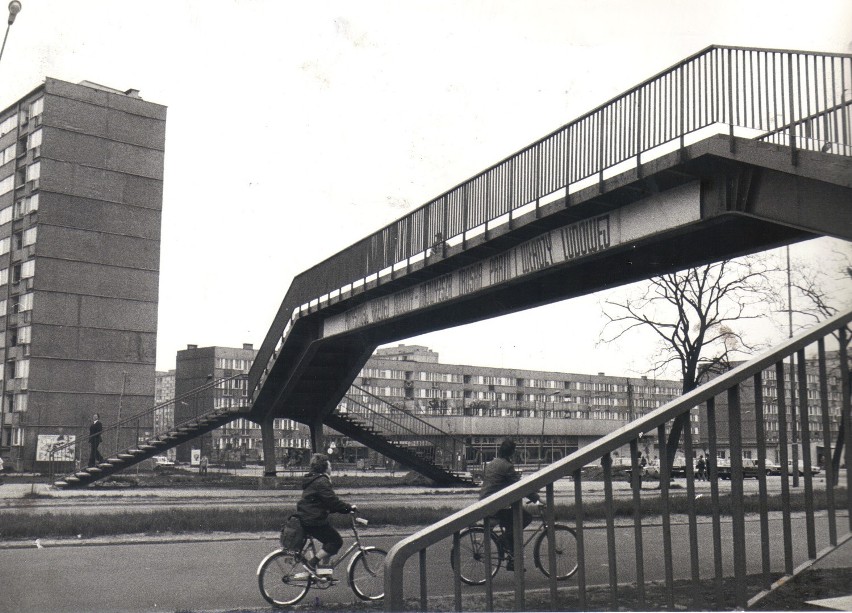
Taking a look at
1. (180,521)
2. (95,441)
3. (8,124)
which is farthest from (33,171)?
(180,521)

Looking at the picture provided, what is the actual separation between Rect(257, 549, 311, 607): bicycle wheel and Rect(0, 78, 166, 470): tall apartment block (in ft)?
152

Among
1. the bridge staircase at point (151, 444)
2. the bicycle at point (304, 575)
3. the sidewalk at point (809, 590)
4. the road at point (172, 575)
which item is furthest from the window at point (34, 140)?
the sidewalk at point (809, 590)

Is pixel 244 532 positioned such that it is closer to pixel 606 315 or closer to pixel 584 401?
pixel 606 315

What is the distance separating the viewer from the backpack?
29.6 feet

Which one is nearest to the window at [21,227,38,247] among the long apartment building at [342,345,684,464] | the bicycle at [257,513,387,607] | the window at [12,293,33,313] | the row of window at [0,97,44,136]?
the window at [12,293,33,313]

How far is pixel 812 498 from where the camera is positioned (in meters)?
4.35

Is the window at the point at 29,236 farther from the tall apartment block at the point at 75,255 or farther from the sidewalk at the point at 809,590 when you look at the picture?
the sidewalk at the point at 809,590

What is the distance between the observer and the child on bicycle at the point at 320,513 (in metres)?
9.12

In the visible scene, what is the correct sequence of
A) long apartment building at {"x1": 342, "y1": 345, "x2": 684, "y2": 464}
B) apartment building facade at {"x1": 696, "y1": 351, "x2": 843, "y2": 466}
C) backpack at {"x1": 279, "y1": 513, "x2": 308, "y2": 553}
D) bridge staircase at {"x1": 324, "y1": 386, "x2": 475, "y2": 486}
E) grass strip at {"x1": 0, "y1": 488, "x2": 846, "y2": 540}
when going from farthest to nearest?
long apartment building at {"x1": 342, "y1": 345, "x2": 684, "y2": 464} < bridge staircase at {"x1": 324, "y1": 386, "x2": 475, "y2": 486} < grass strip at {"x1": 0, "y1": 488, "x2": 846, "y2": 540} < backpack at {"x1": 279, "y1": 513, "x2": 308, "y2": 553} < apartment building facade at {"x1": 696, "y1": 351, "x2": 843, "y2": 466}

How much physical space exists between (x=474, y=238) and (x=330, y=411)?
1552 centimetres

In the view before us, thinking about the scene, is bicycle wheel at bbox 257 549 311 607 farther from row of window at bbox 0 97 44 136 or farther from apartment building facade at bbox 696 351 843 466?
row of window at bbox 0 97 44 136

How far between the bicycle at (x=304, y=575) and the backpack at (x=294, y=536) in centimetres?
5

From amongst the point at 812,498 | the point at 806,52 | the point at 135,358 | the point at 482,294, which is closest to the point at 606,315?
the point at 482,294

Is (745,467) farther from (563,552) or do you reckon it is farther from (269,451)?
(269,451)
